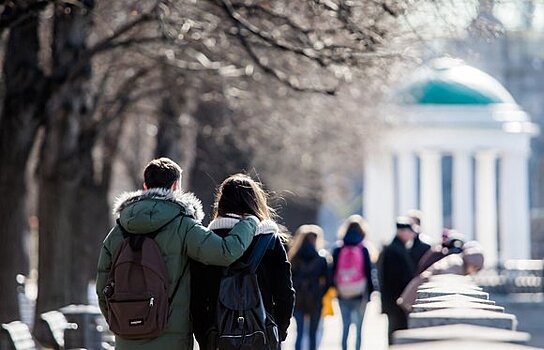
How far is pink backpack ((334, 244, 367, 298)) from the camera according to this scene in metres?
19.0

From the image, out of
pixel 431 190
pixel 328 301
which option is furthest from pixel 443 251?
pixel 431 190

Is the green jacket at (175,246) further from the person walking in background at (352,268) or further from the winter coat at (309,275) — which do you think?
the winter coat at (309,275)

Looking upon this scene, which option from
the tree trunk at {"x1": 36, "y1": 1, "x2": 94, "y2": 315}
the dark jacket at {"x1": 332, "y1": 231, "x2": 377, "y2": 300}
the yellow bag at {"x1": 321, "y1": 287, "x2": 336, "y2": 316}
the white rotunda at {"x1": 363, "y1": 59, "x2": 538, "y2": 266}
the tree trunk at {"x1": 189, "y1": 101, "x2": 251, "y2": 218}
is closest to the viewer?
the dark jacket at {"x1": 332, "y1": 231, "x2": 377, "y2": 300}

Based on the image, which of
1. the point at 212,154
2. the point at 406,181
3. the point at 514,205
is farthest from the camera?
the point at 514,205

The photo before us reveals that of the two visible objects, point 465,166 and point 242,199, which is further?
point 465,166

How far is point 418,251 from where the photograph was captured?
1791 cm

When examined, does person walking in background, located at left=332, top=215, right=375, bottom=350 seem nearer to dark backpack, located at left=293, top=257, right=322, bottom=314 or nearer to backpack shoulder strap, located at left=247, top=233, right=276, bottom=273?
dark backpack, located at left=293, top=257, right=322, bottom=314

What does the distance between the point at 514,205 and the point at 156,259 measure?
58.5 meters

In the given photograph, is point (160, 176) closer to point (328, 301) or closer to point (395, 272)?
point (395, 272)

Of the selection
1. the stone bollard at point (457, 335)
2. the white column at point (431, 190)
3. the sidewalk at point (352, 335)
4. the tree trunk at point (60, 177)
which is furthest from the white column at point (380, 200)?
the stone bollard at point (457, 335)

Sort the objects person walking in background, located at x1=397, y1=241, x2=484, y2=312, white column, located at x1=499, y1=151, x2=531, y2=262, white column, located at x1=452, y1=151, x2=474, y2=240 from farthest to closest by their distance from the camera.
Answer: white column, located at x1=499, y1=151, x2=531, y2=262 → white column, located at x1=452, y1=151, x2=474, y2=240 → person walking in background, located at x1=397, y1=241, x2=484, y2=312

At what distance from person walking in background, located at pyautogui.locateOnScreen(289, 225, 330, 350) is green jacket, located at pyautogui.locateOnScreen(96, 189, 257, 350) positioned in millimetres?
8852

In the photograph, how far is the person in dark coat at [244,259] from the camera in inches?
415

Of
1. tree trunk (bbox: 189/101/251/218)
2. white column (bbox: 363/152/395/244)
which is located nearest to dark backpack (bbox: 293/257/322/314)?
tree trunk (bbox: 189/101/251/218)
